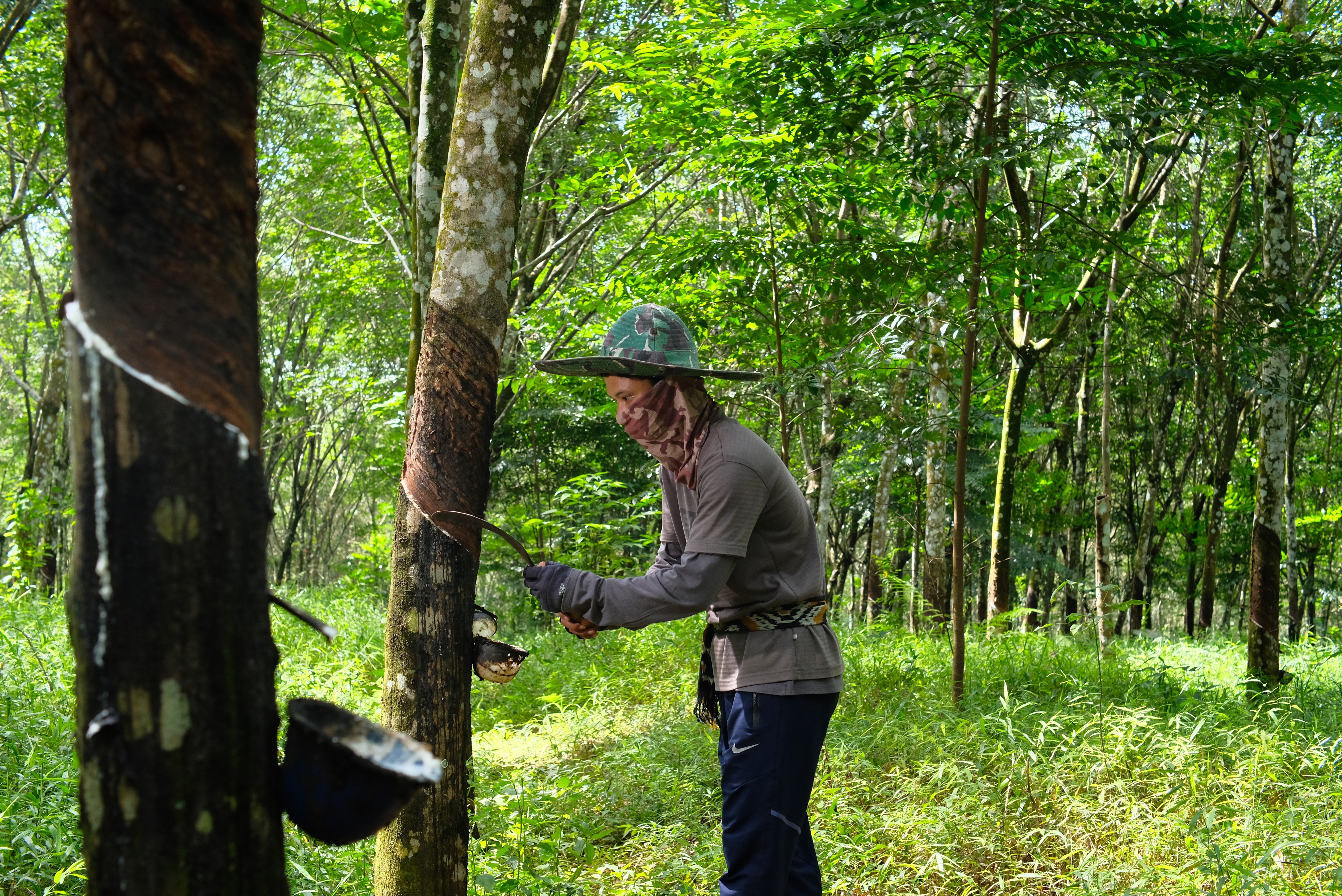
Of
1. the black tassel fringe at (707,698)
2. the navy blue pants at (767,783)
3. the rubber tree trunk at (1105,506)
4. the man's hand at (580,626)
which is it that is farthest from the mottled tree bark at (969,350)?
the rubber tree trunk at (1105,506)

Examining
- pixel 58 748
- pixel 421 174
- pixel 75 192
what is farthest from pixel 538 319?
A: pixel 75 192

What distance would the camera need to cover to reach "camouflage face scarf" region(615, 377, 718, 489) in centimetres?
282

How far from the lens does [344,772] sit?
51.6 inches

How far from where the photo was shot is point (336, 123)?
12.9 meters

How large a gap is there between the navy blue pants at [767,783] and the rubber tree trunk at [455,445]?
0.84m

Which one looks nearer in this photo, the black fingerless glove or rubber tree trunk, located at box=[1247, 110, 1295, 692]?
the black fingerless glove

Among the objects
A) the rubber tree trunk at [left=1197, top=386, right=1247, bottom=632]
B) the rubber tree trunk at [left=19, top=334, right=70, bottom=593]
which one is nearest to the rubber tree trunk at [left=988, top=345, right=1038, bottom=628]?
the rubber tree trunk at [left=1197, top=386, right=1247, bottom=632]

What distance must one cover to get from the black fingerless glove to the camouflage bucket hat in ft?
2.05

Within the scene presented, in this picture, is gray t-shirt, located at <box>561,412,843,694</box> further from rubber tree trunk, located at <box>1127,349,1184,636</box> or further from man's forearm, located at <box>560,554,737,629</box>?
rubber tree trunk, located at <box>1127,349,1184,636</box>

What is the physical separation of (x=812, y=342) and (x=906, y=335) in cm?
279

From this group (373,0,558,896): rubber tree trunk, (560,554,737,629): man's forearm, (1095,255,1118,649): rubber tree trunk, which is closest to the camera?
(560,554,737,629): man's forearm

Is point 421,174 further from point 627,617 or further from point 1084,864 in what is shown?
point 1084,864

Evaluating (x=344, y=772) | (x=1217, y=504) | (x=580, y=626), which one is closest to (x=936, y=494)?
(x=1217, y=504)

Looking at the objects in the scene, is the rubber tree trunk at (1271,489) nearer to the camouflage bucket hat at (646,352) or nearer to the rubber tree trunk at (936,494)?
the rubber tree trunk at (936,494)
